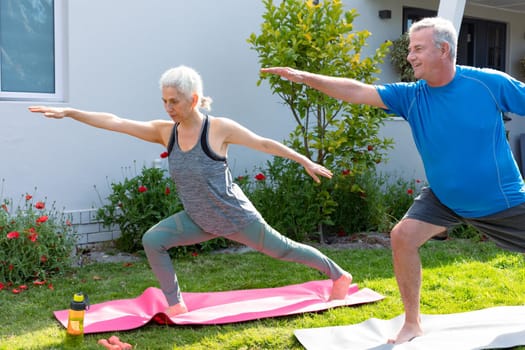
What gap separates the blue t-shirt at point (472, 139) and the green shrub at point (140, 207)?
3295 millimetres

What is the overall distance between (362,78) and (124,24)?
263 cm

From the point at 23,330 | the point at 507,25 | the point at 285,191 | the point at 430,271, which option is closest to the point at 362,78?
the point at 285,191

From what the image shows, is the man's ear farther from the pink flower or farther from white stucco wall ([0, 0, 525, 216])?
white stucco wall ([0, 0, 525, 216])

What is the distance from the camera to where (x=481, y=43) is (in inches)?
462

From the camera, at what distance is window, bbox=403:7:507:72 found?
38.1ft

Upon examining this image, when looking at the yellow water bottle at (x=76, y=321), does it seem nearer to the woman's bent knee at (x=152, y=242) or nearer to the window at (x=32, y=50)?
the woman's bent knee at (x=152, y=242)

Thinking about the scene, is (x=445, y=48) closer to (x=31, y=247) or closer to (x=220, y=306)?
(x=220, y=306)

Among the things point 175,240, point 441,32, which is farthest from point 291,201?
point 441,32

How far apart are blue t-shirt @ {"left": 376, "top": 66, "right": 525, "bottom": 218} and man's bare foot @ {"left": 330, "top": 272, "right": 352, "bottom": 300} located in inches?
47.6

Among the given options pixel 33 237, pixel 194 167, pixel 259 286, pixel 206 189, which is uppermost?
pixel 194 167

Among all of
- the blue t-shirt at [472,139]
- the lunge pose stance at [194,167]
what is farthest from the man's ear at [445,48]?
the lunge pose stance at [194,167]

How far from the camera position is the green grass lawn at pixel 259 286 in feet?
14.2

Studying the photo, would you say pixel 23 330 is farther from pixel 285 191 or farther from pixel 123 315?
pixel 285 191

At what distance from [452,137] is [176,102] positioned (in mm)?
1734
